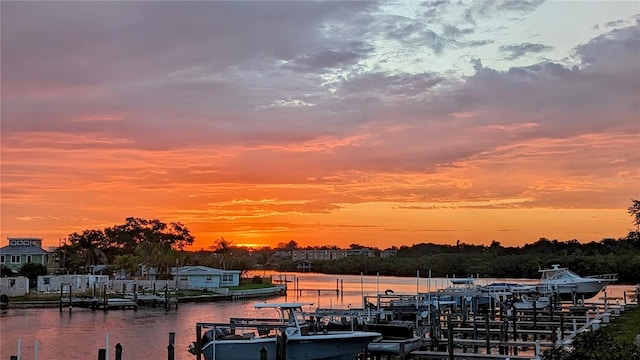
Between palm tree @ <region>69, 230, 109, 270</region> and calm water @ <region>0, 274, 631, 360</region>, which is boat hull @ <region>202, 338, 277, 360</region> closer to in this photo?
calm water @ <region>0, 274, 631, 360</region>

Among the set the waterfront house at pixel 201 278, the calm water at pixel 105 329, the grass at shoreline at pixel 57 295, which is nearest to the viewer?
the calm water at pixel 105 329

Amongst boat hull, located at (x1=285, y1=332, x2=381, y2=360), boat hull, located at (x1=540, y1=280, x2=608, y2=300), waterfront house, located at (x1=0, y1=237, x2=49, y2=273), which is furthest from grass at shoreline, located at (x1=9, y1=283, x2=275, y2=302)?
boat hull, located at (x1=285, y1=332, x2=381, y2=360)

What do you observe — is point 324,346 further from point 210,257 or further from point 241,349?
point 210,257

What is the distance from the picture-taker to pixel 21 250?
123 metres

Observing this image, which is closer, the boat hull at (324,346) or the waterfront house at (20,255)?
the boat hull at (324,346)

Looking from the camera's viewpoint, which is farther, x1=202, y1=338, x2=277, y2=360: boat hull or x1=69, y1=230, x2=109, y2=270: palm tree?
x1=69, y1=230, x2=109, y2=270: palm tree

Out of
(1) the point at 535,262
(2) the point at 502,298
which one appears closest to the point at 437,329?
(2) the point at 502,298

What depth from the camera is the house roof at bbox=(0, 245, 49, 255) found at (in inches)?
4781

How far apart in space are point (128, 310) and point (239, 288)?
27323 millimetres

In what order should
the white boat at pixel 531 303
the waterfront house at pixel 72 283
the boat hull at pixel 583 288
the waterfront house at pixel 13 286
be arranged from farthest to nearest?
the waterfront house at pixel 72 283 → the waterfront house at pixel 13 286 → the boat hull at pixel 583 288 → the white boat at pixel 531 303

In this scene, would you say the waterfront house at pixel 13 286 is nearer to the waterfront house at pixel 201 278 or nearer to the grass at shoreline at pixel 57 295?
the grass at shoreline at pixel 57 295

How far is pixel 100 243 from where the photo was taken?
499 feet

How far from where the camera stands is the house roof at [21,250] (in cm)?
12144

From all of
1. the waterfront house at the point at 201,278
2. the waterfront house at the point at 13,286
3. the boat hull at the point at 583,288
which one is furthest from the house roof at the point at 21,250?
the boat hull at the point at 583,288
